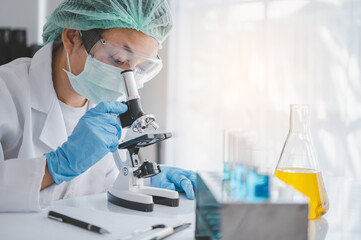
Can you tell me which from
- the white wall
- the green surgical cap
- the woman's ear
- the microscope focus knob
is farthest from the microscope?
the white wall

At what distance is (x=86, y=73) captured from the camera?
141 cm

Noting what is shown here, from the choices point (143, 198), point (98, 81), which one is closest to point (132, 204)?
point (143, 198)

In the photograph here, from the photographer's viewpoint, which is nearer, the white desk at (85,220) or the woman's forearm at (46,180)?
the white desk at (85,220)

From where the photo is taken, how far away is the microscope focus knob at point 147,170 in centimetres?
107

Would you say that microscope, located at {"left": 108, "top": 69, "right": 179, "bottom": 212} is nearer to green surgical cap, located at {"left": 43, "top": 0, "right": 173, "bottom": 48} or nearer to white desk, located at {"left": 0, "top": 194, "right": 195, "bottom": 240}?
white desk, located at {"left": 0, "top": 194, "right": 195, "bottom": 240}

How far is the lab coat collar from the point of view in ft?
4.58

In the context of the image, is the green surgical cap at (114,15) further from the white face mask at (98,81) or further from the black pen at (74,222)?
the black pen at (74,222)

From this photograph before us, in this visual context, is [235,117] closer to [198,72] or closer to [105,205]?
[198,72]

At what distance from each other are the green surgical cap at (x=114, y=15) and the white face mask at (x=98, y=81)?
14cm

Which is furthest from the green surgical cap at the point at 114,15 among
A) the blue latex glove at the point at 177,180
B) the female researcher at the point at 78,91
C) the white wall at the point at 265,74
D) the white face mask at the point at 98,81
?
the white wall at the point at 265,74

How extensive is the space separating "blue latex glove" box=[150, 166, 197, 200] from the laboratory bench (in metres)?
0.07

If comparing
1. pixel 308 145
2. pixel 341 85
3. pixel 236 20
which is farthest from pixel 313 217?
pixel 236 20

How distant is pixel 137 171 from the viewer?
1.09 m

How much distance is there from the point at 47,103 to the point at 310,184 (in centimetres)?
103
